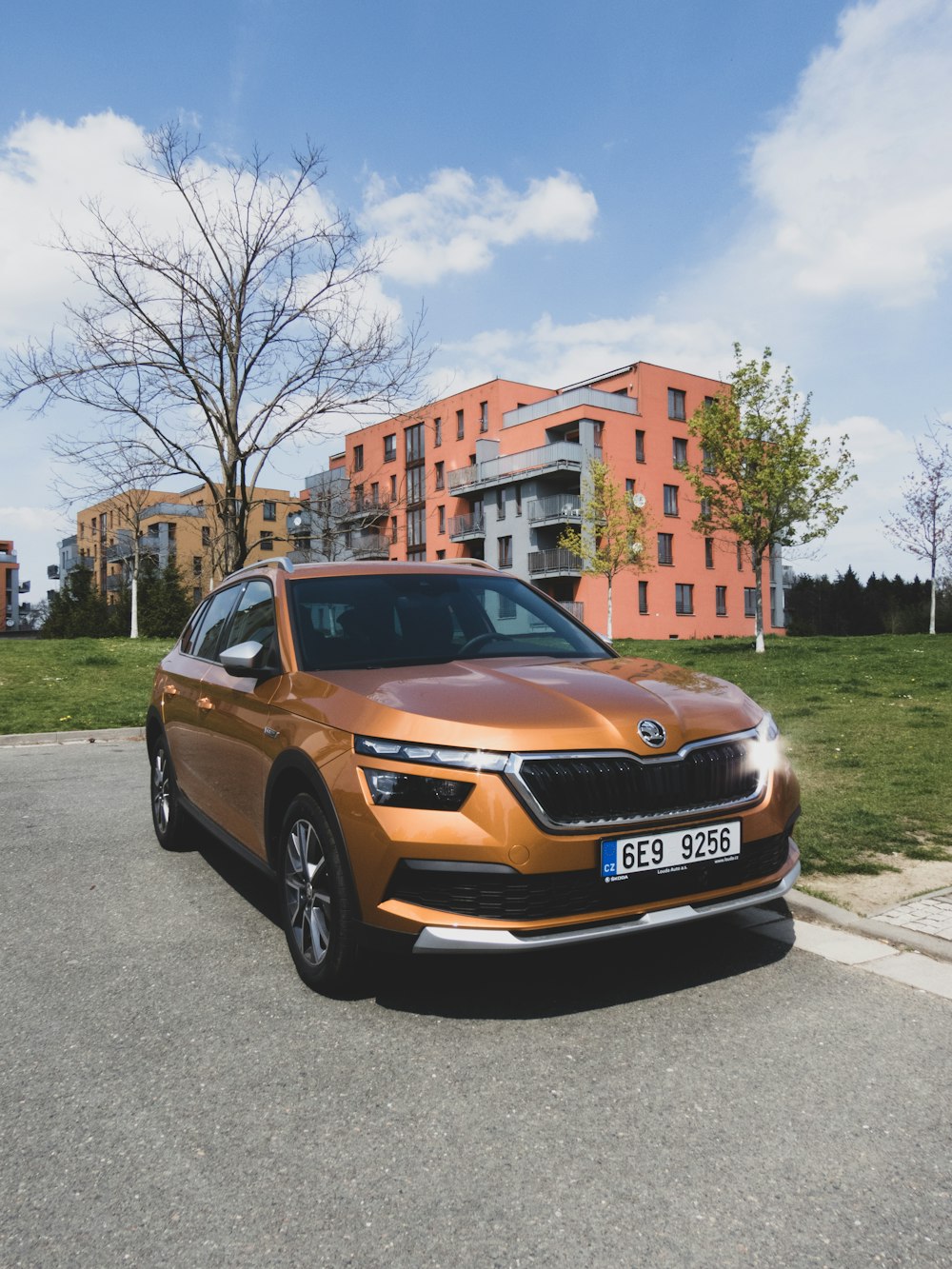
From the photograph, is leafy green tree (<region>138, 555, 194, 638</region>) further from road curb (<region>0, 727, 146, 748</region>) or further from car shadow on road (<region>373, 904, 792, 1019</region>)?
car shadow on road (<region>373, 904, 792, 1019</region>)

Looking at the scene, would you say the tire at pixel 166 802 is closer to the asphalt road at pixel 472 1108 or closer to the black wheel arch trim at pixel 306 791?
the asphalt road at pixel 472 1108

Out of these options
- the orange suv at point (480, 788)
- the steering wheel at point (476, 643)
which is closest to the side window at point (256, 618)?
the orange suv at point (480, 788)

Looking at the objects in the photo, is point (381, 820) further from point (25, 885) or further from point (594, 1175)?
point (25, 885)

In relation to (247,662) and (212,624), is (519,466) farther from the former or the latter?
(247,662)

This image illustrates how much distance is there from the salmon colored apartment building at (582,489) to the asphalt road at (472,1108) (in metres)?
42.4

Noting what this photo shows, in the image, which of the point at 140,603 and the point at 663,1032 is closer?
the point at 663,1032

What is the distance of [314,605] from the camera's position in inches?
177

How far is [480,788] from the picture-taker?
124 inches

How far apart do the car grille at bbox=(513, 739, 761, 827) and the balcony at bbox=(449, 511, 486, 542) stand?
2075 inches

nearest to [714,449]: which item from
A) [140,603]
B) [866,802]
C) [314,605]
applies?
[866,802]

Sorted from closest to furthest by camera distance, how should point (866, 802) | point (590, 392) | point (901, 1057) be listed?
point (901, 1057) < point (866, 802) < point (590, 392)

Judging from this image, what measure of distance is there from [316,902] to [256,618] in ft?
5.56

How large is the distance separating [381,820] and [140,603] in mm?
55203

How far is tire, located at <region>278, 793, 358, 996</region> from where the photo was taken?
3.41 meters
